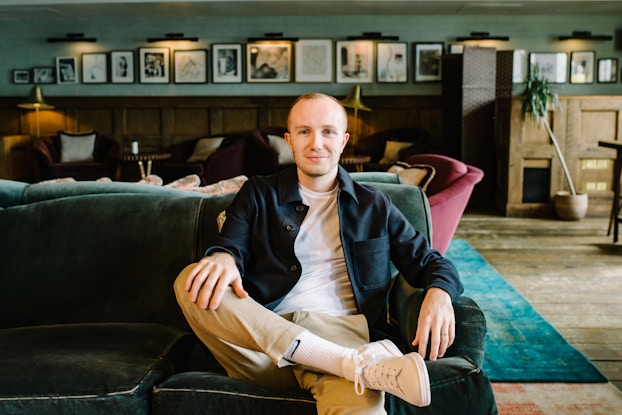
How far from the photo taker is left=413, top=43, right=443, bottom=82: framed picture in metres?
9.78

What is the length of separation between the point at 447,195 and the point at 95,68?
25.0 ft

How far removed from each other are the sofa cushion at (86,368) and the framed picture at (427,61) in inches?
323

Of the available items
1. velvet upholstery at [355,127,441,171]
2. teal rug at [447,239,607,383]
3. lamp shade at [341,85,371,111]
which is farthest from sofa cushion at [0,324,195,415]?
lamp shade at [341,85,371,111]

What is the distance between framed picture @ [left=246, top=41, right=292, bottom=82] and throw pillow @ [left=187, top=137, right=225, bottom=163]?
112cm

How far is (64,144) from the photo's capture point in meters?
9.55

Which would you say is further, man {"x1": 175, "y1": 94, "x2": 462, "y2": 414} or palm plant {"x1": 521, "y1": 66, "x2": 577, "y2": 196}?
palm plant {"x1": 521, "y1": 66, "x2": 577, "y2": 196}

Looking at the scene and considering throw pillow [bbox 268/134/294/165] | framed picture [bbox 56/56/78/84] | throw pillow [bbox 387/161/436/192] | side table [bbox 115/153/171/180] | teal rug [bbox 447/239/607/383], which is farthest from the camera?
framed picture [bbox 56/56/78/84]

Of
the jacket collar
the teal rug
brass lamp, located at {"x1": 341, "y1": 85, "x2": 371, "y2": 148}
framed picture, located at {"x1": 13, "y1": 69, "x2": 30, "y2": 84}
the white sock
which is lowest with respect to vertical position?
the teal rug

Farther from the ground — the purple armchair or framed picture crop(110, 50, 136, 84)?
framed picture crop(110, 50, 136, 84)

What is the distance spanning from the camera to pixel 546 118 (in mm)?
7531

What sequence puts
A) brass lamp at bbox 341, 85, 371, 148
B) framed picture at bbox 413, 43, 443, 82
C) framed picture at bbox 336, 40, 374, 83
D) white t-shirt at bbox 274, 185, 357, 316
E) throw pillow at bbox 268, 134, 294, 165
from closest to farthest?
white t-shirt at bbox 274, 185, 357, 316 < throw pillow at bbox 268, 134, 294, 165 < brass lamp at bbox 341, 85, 371, 148 < framed picture at bbox 413, 43, 443, 82 < framed picture at bbox 336, 40, 374, 83

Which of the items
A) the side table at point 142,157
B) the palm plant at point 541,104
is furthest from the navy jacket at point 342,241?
the side table at point 142,157

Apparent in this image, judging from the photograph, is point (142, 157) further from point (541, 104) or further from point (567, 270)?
point (567, 270)

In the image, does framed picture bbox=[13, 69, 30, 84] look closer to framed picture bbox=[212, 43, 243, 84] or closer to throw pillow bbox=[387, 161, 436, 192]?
framed picture bbox=[212, 43, 243, 84]
